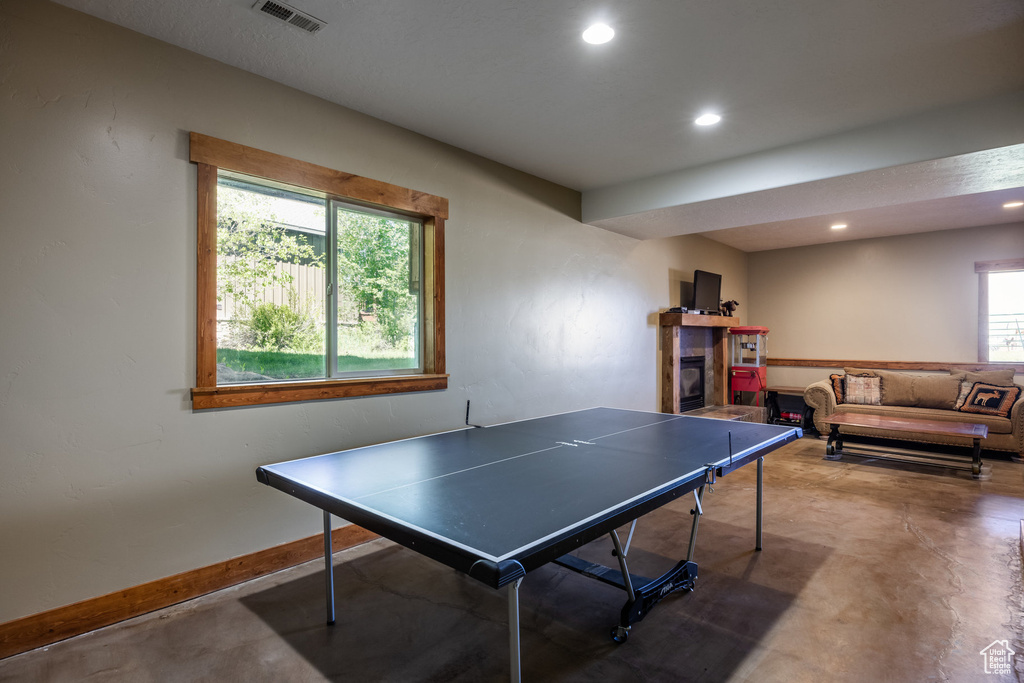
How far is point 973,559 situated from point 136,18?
497cm

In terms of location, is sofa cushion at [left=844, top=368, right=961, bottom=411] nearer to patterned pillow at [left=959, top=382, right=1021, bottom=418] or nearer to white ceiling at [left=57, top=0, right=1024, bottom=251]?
patterned pillow at [left=959, top=382, right=1021, bottom=418]

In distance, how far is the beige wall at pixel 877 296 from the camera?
6.45m

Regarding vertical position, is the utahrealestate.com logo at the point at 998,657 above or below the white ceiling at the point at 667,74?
below

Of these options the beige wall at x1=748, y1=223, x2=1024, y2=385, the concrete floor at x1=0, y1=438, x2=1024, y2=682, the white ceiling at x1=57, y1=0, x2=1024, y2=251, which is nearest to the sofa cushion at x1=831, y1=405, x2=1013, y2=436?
the beige wall at x1=748, y1=223, x2=1024, y2=385

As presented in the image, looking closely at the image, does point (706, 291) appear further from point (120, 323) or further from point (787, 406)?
point (120, 323)

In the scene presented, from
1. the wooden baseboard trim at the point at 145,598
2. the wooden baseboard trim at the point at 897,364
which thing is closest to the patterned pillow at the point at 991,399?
the wooden baseboard trim at the point at 897,364

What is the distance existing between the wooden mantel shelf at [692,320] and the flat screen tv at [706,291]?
0.14 metres

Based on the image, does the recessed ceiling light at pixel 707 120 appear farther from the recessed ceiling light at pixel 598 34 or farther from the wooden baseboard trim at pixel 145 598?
the wooden baseboard trim at pixel 145 598

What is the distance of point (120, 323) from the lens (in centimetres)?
232

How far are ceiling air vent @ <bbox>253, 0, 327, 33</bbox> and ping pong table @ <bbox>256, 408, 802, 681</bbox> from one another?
1.90 metres

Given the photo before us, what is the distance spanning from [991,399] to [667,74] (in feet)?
17.7

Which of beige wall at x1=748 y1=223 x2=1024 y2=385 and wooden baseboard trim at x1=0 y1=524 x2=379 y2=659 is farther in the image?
beige wall at x1=748 y1=223 x2=1024 y2=385

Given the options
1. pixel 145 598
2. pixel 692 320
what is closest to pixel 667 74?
pixel 145 598

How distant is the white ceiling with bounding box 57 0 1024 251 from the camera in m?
2.23
